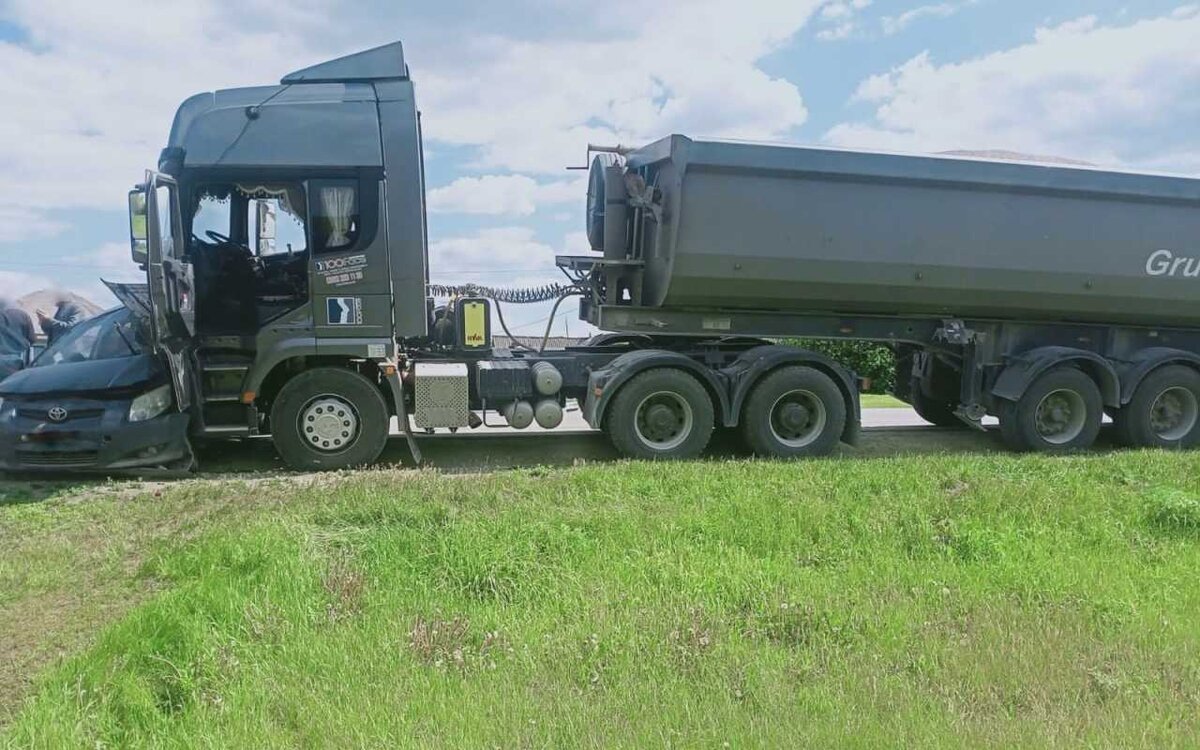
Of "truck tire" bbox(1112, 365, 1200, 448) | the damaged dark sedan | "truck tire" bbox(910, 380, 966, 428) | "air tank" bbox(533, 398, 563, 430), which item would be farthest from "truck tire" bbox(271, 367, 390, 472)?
"truck tire" bbox(1112, 365, 1200, 448)

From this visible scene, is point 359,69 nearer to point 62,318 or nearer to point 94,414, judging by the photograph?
point 94,414

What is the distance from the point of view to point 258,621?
3.79m

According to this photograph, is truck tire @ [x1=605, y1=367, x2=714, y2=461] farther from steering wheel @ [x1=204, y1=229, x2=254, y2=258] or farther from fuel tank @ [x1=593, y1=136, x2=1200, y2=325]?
steering wheel @ [x1=204, y1=229, x2=254, y2=258]

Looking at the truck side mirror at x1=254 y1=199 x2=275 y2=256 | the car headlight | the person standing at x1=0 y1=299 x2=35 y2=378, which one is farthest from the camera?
the person standing at x1=0 y1=299 x2=35 y2=378

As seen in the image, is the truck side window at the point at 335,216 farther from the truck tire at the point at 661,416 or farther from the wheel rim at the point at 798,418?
the wheel rim at the point at 798,418

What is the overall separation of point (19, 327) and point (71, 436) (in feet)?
14.8

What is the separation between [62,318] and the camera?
9258 mm

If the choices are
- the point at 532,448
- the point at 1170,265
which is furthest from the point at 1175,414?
the point at 532,448

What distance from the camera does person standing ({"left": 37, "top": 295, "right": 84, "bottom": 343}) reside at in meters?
8.40

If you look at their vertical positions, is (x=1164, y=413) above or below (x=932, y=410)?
above

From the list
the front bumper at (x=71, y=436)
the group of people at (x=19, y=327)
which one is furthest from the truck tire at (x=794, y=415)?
the group of people at (x=19, y=327)

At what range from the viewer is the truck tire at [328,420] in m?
7.71

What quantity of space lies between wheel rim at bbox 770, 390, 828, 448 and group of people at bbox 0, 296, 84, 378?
A: 24.0 ft

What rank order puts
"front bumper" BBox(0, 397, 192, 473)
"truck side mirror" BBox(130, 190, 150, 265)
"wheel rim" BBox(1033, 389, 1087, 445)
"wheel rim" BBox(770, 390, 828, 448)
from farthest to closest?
"wheel rim" BBox(1033, 389, 1087, 445)
"wheel rim" BBox(770, 390, 828, 448)
"front bumper" BBox(0, 397, 192, 473)
"truck side mirror" BBox(130, 190, 150, 265)
